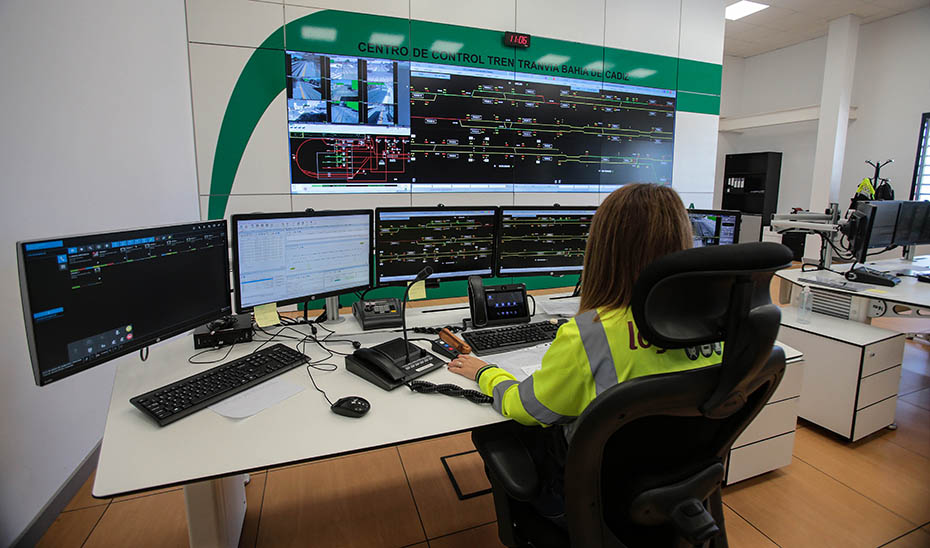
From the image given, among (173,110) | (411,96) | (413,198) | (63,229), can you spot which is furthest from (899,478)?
(173,110)

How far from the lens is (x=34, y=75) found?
1764 mm

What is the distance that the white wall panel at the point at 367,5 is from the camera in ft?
9.83

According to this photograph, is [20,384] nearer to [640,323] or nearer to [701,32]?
[640,323]

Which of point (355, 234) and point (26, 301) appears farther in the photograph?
point (355, 234)

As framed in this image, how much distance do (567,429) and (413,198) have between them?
2.65m

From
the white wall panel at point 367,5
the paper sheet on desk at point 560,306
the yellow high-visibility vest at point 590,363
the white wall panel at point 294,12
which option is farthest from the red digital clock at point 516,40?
the yellow high-visibility vest at point 590,363

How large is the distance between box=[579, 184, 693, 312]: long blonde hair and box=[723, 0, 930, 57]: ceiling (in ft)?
20.8

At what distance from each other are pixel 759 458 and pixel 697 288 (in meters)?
1.88

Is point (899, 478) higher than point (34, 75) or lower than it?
lower

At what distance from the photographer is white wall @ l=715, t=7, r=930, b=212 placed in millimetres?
6016

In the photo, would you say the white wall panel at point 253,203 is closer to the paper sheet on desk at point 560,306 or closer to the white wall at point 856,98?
the paper sheet on desk at point 560,306

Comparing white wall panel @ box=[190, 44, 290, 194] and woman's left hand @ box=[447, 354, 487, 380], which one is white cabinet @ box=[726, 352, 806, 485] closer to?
woman's left hand @ box=[447, 354, 487, 380]

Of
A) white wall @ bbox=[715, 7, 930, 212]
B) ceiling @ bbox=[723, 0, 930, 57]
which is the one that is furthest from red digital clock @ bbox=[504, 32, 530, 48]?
white wall @ bbox=[715, 7, 930, 212]

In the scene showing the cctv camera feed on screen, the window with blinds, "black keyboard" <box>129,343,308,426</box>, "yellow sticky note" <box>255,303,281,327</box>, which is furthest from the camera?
the window with blinds
